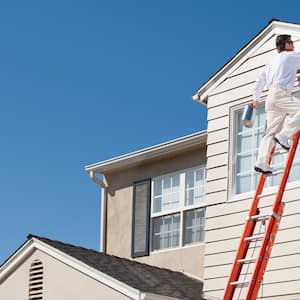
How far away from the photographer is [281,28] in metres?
14.5

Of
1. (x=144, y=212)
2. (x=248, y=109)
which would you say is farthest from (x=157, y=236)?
(x=248, y=109)

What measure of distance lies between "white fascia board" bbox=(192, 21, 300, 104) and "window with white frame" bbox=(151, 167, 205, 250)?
3.00 meters

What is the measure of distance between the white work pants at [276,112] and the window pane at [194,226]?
24.8 feet

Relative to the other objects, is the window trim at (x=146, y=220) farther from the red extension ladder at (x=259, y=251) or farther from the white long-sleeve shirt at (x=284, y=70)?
the red extension ladder at (x=259, y=251)

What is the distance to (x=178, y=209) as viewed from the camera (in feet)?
60.6

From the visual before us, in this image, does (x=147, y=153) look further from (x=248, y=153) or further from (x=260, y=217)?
(x=260, y=217)

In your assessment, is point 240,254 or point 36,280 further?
point 36,280

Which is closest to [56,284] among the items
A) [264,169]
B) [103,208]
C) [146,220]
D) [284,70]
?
[146,220]

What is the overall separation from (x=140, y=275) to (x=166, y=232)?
9.51 feet

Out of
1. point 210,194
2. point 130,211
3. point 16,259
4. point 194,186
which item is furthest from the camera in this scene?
point 130,211

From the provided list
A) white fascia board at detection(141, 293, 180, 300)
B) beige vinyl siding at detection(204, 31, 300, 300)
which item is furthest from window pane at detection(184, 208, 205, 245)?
white fascia board at detection(141, 293, 180, 300)

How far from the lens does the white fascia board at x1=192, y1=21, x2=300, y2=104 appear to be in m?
14.4

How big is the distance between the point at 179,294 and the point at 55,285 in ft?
7.16

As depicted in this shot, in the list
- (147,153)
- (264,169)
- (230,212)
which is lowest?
(264,169)
